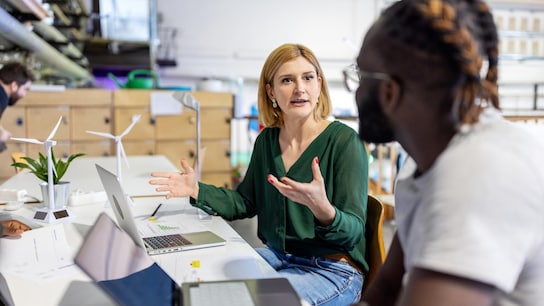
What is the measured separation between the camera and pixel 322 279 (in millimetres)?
1271

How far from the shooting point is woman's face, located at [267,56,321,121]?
1.55 meters

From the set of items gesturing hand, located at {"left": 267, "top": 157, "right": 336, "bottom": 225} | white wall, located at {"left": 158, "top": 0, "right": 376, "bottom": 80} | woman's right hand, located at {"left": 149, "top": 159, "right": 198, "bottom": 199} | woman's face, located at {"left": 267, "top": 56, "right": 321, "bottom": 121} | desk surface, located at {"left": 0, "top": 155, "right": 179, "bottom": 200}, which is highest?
white wall, located at {"left": 158, "top": 0, "right": 376, "bottom": 80}

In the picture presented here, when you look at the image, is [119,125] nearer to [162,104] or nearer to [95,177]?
[162,104]

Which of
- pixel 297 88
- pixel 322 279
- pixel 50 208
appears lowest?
pixel 322 279

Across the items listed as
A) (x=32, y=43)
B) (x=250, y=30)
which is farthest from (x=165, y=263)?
(x=250, y=30)

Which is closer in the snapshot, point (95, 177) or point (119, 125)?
point (95, 177)

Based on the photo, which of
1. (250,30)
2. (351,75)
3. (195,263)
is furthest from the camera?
(250,30)

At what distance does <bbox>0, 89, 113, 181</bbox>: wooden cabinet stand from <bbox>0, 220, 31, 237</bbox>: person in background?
2813 mm

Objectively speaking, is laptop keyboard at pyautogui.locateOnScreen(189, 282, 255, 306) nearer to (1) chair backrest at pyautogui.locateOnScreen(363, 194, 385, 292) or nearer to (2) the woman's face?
(1) chair backrest at pyautogui.locateOnScreen(363, 194, 385, 292)

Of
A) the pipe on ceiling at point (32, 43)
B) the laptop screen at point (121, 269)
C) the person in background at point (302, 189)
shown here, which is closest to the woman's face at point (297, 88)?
the person in background at point (302, 189)

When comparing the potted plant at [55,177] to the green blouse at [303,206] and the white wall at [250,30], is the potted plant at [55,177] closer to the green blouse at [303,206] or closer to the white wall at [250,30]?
the green blouse at [303,206]

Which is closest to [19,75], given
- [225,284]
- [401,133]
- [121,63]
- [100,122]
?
[100,122]

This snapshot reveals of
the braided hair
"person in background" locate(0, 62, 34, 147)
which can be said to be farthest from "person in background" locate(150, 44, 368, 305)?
"person in background" locate(0, 62, 34, 147)

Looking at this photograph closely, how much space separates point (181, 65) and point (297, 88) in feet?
18.8
